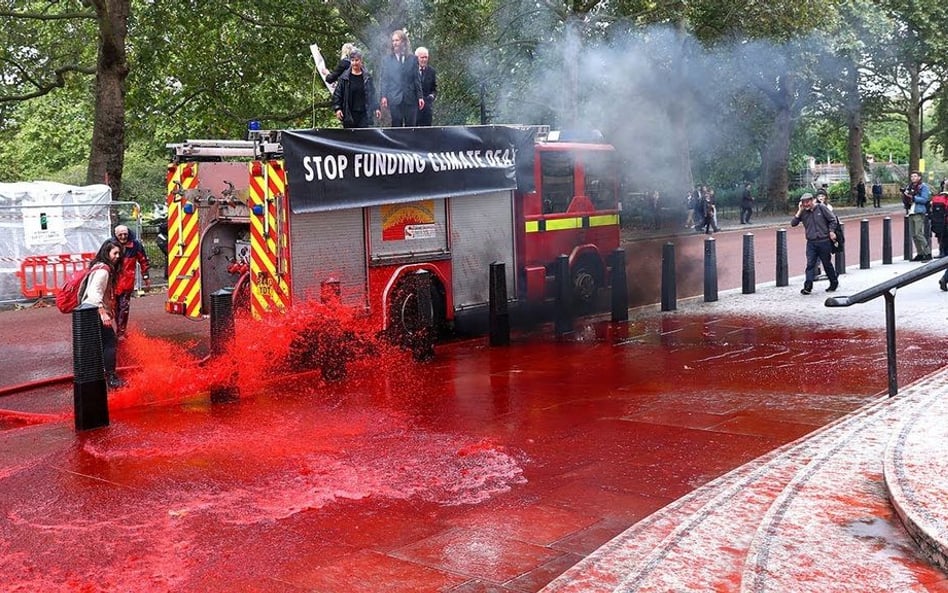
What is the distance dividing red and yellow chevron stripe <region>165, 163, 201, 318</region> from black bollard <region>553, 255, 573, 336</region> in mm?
4280

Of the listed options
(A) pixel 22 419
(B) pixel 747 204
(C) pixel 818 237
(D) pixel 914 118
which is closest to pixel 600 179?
(C) pixel 818 237

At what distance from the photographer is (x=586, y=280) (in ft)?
46.8

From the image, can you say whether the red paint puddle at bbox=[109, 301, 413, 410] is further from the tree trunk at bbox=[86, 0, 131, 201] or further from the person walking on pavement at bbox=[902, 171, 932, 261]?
the person walking on pavement at bbox=[902, 171, 932, 261]

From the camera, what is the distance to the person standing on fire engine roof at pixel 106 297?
30.7 ft

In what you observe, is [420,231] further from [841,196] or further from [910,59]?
[841,196]

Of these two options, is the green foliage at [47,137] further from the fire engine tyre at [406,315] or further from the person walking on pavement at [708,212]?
the fire engine tyre at [406,315]

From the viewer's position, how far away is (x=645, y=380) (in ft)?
31.3

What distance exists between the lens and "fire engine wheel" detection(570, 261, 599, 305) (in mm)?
14062

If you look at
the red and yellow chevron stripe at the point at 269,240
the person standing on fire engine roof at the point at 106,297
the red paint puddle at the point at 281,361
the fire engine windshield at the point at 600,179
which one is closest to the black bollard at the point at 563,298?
the fire engine windshield at the point at 600,179

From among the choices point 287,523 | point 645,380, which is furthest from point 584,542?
point 645,380

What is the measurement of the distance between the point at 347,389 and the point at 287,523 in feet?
13.2

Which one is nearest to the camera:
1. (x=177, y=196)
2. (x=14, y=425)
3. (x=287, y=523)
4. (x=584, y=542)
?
(x=584, y=542)

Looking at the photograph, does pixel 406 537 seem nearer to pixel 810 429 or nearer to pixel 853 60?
pixel 810 429

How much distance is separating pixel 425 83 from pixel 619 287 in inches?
143
